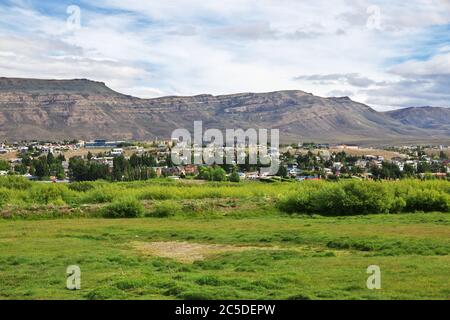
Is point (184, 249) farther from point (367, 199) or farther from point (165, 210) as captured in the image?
point (367, 199)

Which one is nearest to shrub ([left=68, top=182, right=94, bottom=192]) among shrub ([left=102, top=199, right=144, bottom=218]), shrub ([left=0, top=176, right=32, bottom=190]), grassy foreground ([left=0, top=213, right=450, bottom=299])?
shrub ([left=0, top=176, right=32, bottom=190])

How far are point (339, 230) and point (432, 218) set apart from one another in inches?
387

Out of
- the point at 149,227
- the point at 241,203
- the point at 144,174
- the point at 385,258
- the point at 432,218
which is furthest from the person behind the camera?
the point at 144,174

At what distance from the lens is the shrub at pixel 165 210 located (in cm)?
4544

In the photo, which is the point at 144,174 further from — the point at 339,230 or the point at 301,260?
the point at 301,260

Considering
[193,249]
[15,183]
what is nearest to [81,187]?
[15,183]

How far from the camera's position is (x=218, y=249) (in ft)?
84.3

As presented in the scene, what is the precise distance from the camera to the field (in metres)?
14.5

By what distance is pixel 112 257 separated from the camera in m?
21.5

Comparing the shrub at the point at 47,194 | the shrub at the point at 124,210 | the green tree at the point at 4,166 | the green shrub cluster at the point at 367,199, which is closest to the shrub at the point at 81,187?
the shrub at the point at 47,194

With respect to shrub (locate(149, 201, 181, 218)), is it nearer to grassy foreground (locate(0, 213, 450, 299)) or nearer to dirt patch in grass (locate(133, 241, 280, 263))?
grassy foreground (locate(0, 213, 450, 299))

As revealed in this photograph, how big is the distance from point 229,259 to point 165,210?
81.1 ft

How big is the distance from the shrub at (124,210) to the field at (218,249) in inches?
3.2
